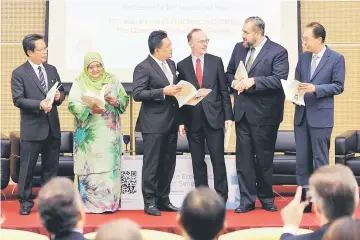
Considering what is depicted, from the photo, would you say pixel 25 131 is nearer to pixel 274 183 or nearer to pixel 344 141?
pixel 274 183

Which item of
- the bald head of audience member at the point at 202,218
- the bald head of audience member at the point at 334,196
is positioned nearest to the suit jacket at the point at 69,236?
the bald head of audience member at the point at 202,218

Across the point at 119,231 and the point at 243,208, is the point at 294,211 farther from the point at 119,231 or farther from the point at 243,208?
the point at 243,208

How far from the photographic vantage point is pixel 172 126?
5105 mm

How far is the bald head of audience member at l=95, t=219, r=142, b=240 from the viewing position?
6.23ft

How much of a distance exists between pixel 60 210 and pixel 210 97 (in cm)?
291

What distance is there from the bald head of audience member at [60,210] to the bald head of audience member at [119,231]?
16.5 inches

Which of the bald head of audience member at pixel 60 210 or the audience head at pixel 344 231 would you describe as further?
the bald head of audience member at pixel 60 210

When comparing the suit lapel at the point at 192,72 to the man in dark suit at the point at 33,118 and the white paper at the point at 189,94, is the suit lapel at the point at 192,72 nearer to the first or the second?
the white paper at the point at 189,94

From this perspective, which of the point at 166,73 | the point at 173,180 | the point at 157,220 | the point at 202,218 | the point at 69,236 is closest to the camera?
the point at 202,218

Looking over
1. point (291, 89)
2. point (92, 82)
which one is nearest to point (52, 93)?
point (92, 82)

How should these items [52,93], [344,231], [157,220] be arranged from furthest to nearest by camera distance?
[52,93] → [157,220] → [344,231]

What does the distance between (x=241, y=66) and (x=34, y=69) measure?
1593 millimetres

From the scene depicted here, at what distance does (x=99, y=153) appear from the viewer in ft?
16.7

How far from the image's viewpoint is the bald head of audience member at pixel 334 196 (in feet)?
7.75
